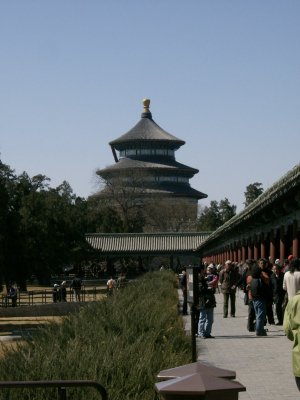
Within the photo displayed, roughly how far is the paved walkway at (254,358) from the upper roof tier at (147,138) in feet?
355

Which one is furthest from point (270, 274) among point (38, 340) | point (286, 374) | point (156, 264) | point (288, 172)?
point (156, 264)

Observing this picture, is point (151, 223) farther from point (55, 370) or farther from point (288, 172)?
point (55, 370)

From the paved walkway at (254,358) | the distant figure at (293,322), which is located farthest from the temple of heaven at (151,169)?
the distant figure at (293,322)

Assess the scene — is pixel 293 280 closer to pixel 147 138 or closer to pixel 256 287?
pixel 256 287

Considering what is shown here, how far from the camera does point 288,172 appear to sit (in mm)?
23141

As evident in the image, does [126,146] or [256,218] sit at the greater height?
[126,146]

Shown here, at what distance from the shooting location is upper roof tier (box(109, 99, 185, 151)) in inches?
5310

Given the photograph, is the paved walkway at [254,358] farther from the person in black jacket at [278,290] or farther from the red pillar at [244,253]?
the red pillar at [244,253]

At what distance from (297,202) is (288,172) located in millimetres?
3992

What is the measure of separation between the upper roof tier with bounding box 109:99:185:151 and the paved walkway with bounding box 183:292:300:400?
355 ft

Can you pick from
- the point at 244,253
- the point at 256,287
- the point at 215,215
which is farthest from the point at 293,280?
the point at 215,215

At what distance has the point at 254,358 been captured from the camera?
17.6 meters

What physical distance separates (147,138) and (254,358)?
118 metres

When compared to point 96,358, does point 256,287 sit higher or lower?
higher
